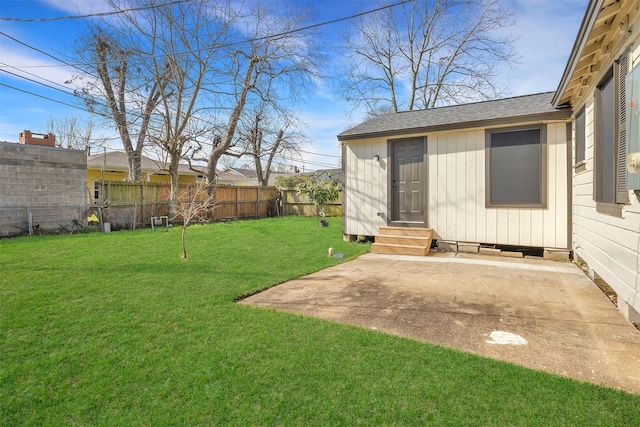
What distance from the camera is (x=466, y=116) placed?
6.45m

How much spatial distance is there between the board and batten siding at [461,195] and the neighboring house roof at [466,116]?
21cm

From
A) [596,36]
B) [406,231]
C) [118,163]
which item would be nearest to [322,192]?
[406,231]

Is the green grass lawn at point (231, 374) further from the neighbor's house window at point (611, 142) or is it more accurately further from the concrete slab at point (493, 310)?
the neighbor's house window at point (611, 142)

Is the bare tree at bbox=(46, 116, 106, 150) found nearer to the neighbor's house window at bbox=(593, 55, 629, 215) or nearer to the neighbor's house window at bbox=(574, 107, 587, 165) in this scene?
the neighbor's house window at bbox=(574, 107, 587, 165)

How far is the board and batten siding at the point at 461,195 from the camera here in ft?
18.3

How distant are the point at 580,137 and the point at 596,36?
1.96m

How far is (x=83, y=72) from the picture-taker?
1241cm

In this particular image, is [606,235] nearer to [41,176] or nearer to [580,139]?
[580,139]

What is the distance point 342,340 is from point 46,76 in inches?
569

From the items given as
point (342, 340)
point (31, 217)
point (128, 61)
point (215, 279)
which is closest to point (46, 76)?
point (128, 61)

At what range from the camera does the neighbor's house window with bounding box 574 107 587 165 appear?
4.60 metres

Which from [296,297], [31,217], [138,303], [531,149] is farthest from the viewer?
[31,217]

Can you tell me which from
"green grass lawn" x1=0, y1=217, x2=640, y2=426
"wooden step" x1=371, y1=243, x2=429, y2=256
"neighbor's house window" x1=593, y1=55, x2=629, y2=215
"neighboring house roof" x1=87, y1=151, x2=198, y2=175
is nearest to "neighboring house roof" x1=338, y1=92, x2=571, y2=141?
"neighbor's house window" x1=593, y1=55, x2=629, y2=215

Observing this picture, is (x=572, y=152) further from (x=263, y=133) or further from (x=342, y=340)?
(x=263, y=133)
